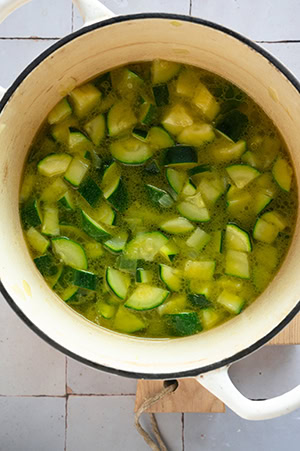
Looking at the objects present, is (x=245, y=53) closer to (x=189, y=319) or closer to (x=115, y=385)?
(x=189, y=319)

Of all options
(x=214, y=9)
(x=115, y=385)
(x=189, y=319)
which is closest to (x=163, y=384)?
(x=115, y=385)

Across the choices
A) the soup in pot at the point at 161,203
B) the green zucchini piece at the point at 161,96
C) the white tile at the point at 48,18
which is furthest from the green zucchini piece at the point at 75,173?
the white tile at the point at 48,18

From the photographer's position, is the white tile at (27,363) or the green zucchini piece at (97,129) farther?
the white tile at (27,363)

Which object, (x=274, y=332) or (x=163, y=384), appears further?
(x=163, y=384)

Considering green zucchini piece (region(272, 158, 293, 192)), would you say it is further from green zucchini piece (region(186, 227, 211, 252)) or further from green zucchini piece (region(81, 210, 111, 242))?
green zucchini piece (region(81, 210, 111, 242))

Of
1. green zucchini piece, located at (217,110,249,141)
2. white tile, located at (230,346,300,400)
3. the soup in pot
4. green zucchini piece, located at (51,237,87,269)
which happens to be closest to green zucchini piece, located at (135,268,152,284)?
the soup in pot

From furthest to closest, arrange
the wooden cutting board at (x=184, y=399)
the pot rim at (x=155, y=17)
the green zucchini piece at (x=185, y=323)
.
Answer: the wooden cutting board at (x=184, y=399), the green zucchini piece at (x=185, y=323), the pot rim at (x=155, y=17)

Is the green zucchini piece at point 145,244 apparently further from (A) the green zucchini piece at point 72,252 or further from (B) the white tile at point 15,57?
(B) the white tile at point 15,57
